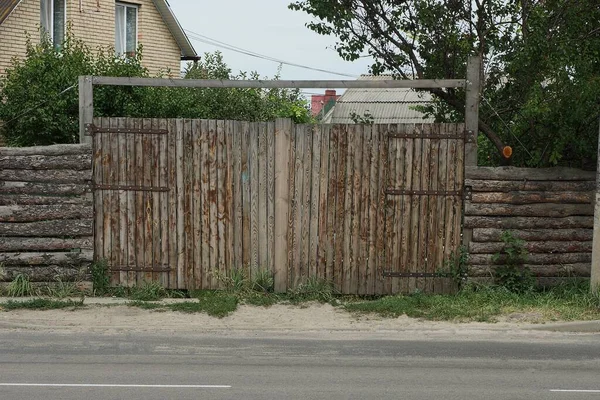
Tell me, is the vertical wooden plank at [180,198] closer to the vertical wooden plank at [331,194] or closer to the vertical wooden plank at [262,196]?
the vertical wooden plank at [262,196]

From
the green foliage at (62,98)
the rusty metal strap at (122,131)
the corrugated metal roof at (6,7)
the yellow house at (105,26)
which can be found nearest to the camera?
the rusty metal strap at (122,131)

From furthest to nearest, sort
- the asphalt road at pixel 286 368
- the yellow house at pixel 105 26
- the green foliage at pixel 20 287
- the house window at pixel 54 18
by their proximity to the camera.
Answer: the house window at pixel 54 18 → the yellow house at pixel 105 26 → the green foliage at pixel 20 287 → the asphalt road at pixel 286 368

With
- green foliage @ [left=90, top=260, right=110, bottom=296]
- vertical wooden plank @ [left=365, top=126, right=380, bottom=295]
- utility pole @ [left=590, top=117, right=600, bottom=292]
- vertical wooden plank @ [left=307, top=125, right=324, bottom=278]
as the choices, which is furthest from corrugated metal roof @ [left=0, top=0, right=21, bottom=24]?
utility pole @ [left=590, top=117, right=600, bottom=292]

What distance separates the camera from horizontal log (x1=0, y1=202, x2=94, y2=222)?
11.0m

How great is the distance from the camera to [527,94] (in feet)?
39.2

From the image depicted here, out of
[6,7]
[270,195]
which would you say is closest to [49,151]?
[270,195]

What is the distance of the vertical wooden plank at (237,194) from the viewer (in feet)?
36.7

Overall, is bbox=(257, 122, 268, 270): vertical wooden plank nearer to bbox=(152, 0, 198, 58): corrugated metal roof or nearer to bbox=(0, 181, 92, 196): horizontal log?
bbox=(0, 181, 92, 196): horizontal log

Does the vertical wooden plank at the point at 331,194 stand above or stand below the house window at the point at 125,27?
below

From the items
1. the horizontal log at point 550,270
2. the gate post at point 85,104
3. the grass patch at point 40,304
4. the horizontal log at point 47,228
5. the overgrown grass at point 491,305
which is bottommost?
the grass patch at point 40,304

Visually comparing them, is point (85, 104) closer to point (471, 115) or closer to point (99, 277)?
point (99, 277)

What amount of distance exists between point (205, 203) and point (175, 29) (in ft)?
49.3

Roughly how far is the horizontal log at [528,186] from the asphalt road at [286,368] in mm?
2337

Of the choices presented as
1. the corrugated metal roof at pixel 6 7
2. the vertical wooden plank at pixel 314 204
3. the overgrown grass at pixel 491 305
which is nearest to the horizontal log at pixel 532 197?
the overgrown grass at pixel 491 305
